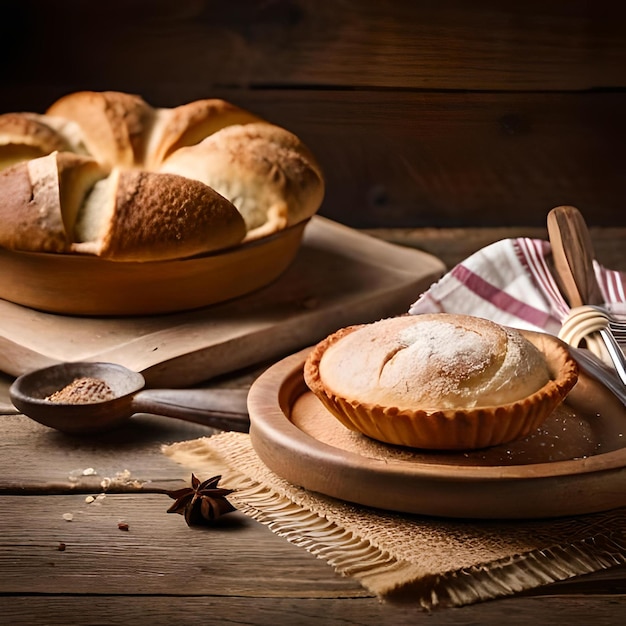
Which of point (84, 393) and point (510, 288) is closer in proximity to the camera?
point (84, 393)

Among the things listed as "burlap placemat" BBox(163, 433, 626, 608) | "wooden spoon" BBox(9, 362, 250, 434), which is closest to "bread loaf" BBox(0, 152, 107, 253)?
"wooden spoon" BBox(9, 362, 250, 434)

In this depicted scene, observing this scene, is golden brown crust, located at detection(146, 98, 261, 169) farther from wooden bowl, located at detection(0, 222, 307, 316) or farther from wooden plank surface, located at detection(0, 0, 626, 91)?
wooden plank surface, located at detection(0, 0, 626, 91)

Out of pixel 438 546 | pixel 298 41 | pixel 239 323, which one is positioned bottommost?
pixel 239 323

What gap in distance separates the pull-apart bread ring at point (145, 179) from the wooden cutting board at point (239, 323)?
12 cm

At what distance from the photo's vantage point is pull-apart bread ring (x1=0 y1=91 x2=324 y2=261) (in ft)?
4.65

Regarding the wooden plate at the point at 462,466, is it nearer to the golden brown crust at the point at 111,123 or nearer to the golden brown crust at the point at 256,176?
the golden brown crust at the point at 256,176

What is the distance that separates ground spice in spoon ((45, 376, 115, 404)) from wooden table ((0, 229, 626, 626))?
0.26 ft

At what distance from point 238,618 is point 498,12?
5.23 ft

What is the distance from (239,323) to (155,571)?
0.63 m

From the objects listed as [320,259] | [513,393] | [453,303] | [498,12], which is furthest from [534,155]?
[513,393]

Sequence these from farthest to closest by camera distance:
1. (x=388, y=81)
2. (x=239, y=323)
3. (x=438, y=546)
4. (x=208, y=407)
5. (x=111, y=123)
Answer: (x=388, y=81), (x=111, y=123), (x=239, y=323), (x=208, y=407), (x=438, y=546)

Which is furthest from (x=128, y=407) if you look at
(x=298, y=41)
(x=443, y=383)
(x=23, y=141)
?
(x=298, y=41)

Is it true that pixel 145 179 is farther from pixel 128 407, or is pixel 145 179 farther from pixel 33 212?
pixel 128 407

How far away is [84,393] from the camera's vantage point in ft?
Result: 3.98
